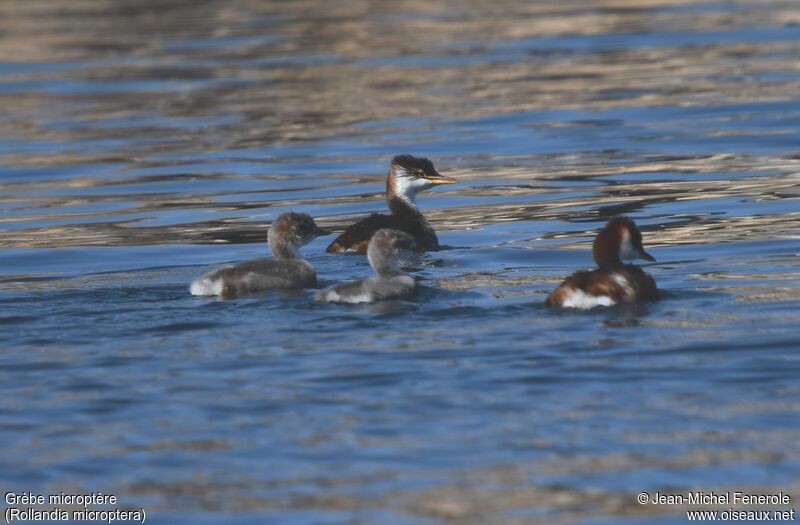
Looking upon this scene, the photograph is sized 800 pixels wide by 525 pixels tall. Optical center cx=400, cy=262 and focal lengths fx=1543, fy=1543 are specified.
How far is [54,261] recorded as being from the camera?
Answer: 14.0 metres

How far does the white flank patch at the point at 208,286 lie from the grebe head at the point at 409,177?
3.96 meters

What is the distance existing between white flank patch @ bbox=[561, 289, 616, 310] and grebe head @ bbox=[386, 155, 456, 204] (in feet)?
15.9

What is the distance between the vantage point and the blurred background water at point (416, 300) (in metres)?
7.34

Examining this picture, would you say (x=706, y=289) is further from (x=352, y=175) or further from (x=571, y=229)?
(x=352, y=175)

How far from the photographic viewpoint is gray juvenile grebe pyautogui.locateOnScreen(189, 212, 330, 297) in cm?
1116

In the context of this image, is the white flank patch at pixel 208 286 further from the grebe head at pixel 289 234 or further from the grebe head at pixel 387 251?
the grebe head at pixel 387 251

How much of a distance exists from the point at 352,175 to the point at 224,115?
6.20 meters

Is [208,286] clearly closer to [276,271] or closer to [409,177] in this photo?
[276,271]

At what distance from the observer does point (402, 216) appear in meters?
14.0

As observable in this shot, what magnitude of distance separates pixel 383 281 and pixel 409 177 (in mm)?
4125

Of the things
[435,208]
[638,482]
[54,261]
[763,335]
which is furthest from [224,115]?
[638,482]

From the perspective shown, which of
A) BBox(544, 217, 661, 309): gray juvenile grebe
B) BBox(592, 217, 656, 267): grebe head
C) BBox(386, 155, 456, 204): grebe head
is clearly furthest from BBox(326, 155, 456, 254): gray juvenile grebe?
BBox(544, 217, 661, 309): gray juvenile grebe

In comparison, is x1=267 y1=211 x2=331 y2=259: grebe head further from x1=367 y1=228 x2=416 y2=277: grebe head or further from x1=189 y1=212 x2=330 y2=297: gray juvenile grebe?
x1=367 y1=228 x2=416 y2=277: grebe head

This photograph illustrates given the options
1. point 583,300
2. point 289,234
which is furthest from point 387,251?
point 583,300
